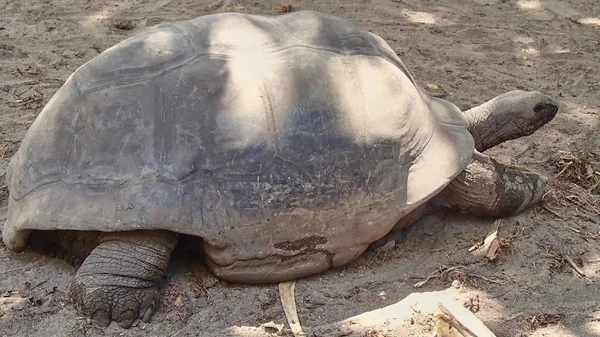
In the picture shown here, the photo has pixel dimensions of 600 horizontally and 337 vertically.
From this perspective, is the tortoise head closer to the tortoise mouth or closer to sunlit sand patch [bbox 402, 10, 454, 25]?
the tortoise mouth

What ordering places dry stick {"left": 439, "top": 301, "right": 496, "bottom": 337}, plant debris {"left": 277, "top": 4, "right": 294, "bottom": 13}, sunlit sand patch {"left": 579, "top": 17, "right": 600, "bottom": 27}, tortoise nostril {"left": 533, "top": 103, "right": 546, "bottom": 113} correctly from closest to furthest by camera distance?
dry stick {"left": 439, "top": 301, "right": 496, "bottom": 337}
tortoise nostril {"left": 533, "top": 103, "right": 546, "bottom": 113}
plant debris {"left": 277, "top": 4, "right": 294, "bottom": 13}
sunlit sand patch {"left": 579, "top": 17, "right": 600, "bottom": 27}

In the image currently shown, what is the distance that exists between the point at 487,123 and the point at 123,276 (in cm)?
253

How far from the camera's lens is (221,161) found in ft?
11.2

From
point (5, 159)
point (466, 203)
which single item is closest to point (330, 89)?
point (466, 203)

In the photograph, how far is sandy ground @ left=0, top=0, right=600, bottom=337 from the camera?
3.43m

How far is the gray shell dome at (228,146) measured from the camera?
339 centimetres

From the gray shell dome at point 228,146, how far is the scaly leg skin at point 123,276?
0.57 ft

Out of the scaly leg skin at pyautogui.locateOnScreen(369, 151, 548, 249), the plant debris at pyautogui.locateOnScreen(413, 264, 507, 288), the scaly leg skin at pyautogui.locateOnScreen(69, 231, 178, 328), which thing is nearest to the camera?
the scaly leg skin at pyautogui.locateOnScreen(69, 231, 178, 328)

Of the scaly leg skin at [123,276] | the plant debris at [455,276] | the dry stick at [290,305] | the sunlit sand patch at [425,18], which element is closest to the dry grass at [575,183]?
the plant debris at [455,276]

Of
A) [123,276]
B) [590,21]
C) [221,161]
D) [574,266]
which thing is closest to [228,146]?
[221,161]

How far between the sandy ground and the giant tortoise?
0.15 meters

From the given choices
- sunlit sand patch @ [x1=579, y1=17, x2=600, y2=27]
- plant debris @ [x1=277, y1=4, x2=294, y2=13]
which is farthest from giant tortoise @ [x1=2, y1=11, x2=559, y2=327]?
sunlit sand patch @ [x1=579, y1=17, x2=600, y2=27]

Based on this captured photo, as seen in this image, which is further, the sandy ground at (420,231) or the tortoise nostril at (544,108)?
the tortoise nostril at (544,108)

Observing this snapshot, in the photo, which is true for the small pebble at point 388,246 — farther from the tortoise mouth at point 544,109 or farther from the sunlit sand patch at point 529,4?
the sunlit sand patch at point 529,4
